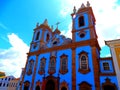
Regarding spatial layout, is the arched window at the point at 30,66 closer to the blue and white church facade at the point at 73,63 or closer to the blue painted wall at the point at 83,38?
the blue and white church facade at the point at 73,63

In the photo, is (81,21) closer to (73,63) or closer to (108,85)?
(73,63)

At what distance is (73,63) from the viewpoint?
1764cm

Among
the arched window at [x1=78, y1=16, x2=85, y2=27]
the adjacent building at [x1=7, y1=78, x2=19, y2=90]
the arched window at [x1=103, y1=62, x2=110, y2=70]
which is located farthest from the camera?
the adjacent building at [x1=7, y1=78, x2=19, y2=90]

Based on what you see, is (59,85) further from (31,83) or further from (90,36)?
(90,36)

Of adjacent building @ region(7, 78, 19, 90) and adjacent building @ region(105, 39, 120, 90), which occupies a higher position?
adjacent building @ region(105, 39, 120, 90)

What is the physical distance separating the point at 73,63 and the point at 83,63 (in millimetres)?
1491

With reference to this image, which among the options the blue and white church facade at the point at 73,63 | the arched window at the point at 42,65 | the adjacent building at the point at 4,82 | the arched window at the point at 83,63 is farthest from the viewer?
the adjacent building at the point at 4,82

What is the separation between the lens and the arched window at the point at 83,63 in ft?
53.4

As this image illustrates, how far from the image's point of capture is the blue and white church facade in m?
15.3

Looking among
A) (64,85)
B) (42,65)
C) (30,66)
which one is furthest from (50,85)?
(30,66)

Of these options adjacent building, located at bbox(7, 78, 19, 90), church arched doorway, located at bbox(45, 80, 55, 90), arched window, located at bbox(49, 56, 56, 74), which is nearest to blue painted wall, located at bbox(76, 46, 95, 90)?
church arched doorway, located at bbox(45, 80, 55, 90)

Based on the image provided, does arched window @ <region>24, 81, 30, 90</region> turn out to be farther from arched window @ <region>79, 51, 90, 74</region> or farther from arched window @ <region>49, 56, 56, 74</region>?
arched window @ <region>79, 51, 90, 74</region>

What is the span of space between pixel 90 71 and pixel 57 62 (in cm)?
589

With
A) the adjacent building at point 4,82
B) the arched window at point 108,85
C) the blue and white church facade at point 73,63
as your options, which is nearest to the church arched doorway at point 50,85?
the blue and white church facade at point 73,63
